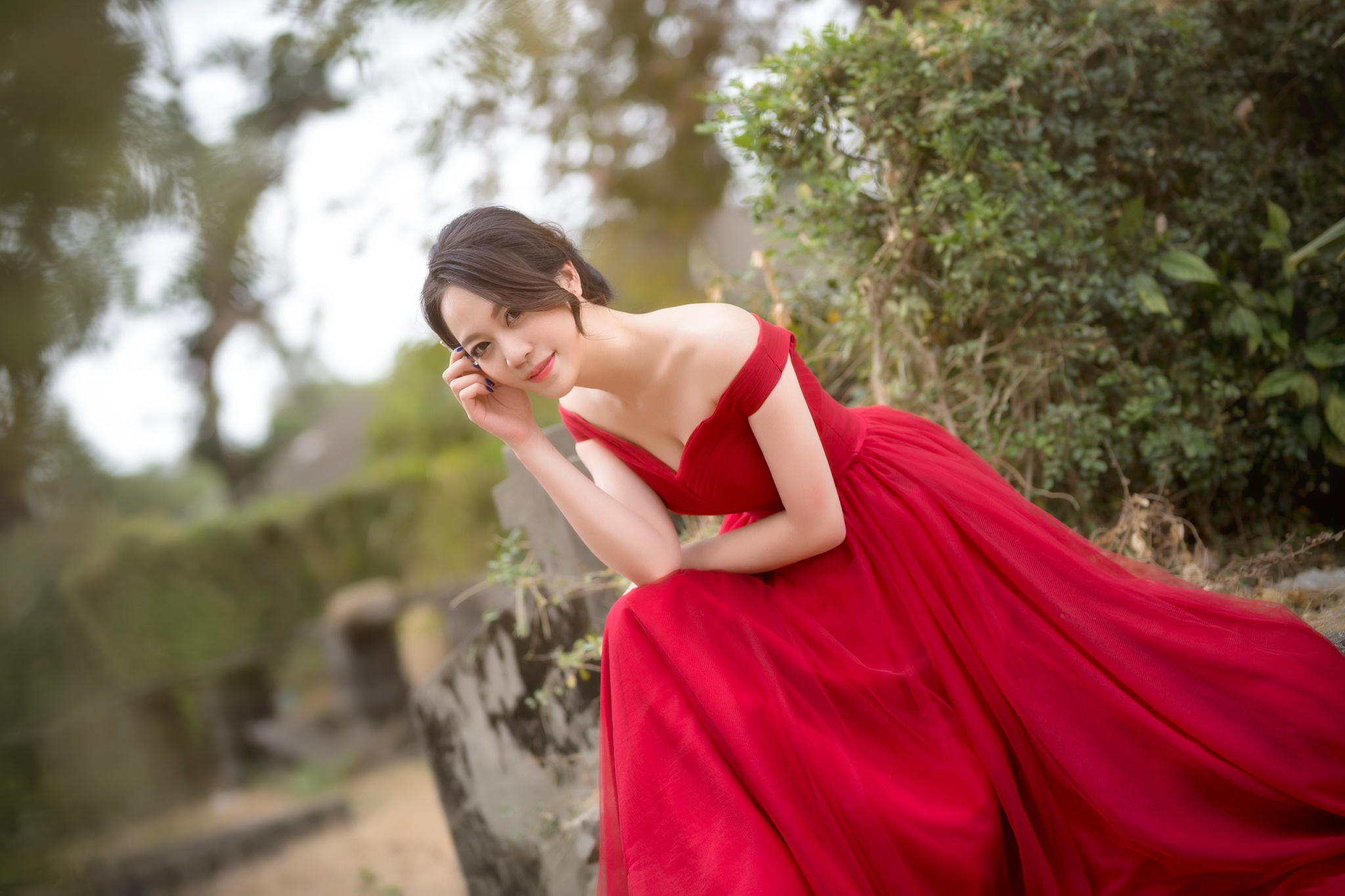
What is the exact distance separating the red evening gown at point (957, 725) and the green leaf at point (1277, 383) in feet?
5.29

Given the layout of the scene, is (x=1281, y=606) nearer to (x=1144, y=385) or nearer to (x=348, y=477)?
(x=1144, y=385)

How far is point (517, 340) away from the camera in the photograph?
189cm

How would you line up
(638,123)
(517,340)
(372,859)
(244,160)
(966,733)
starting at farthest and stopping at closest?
1. (638,123)
2. (372,859)
3. (517,340)
4. (966,733)
5. (244,160)

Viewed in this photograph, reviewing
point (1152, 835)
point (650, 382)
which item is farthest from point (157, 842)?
point (1152, 835)

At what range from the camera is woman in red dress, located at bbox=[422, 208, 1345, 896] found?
A: 1.68 meters

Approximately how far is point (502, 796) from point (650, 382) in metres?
2.06

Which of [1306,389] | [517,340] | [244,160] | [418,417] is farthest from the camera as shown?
[418,417]

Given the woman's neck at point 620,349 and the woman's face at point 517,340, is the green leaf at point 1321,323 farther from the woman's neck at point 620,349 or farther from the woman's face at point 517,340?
the woman's face at point 517,340

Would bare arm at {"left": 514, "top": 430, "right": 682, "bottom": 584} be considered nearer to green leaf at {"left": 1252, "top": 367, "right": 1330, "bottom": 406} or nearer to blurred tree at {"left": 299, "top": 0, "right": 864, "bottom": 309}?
green leaf at {"left": 1252, "top": 367, "right": 1330, "bottom": 406}

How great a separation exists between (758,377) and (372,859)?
20.1 feet

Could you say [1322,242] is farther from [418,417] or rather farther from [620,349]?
[418,417]

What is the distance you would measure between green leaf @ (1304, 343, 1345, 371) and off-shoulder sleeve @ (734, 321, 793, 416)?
2348 mm

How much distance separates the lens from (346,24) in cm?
160

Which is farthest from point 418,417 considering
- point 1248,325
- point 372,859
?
point 1248,325
